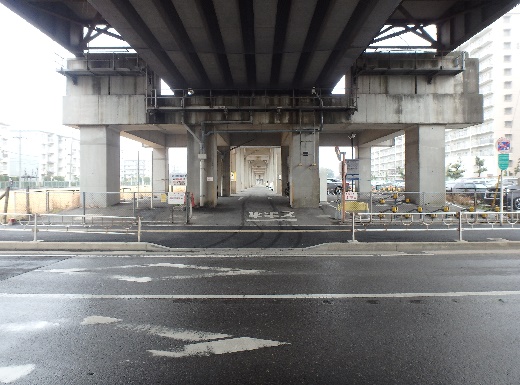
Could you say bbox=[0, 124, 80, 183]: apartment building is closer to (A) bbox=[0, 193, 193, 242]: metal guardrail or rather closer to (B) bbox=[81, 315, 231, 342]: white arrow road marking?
(A) bbox=[0, 193, 193, 242]: metal guardrail

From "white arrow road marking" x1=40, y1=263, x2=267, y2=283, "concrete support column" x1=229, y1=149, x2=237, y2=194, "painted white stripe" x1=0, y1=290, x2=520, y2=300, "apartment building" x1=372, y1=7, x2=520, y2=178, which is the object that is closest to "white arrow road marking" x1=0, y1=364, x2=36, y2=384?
"painted white stripe" x1=0, y1=290, x2=520, y2=300

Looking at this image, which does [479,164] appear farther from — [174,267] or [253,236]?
[174,267]

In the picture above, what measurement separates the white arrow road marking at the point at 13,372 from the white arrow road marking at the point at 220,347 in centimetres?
126

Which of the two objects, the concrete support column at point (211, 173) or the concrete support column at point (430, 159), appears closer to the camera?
the concrete support column at point (430, 159)

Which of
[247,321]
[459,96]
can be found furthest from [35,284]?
[459,96]

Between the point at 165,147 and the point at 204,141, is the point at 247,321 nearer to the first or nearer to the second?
the point at 204,141

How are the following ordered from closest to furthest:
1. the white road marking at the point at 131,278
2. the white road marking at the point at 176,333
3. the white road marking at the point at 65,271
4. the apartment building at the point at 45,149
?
the white road marking at the point at 176,333
the white road marking at the point at 131,278
the white road marking at the point at 65,271
the apartment building at the point at 45,149

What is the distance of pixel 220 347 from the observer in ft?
13.7

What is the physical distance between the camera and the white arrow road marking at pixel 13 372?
3455 mm

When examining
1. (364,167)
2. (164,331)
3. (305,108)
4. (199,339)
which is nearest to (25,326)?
(164,331)

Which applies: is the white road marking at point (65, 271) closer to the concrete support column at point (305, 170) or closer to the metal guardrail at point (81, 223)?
the metal guardrail at point (81, 223)

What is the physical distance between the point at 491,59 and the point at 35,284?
110738 mm

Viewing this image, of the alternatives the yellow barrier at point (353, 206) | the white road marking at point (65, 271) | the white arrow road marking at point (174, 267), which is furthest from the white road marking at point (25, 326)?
the yellow barrier at point (353, 206)

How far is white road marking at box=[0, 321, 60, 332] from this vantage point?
15.4 feet
